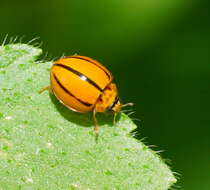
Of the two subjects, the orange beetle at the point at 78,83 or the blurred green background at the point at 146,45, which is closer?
the orange beetle at the point at 78,83

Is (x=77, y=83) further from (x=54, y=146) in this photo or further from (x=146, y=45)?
(x=146, y=45)

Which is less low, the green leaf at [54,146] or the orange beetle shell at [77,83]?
the orange beetle shell at [77,83]

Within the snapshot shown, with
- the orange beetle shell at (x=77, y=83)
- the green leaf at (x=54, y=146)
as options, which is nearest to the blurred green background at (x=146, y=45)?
the green leaf at (x=54, y=146)

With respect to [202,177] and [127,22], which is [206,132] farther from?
[127,22]

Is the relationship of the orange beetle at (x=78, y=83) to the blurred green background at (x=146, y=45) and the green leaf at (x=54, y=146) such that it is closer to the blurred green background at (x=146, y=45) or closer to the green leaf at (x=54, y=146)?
the green leaf at (x=54, y=146)

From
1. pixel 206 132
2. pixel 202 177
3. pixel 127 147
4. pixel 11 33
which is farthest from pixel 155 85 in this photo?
pixel 127 147

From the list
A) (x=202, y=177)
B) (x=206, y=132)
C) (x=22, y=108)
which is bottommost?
(x=202, y=177)

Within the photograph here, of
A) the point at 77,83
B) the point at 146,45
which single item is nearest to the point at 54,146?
the point at 77,83
